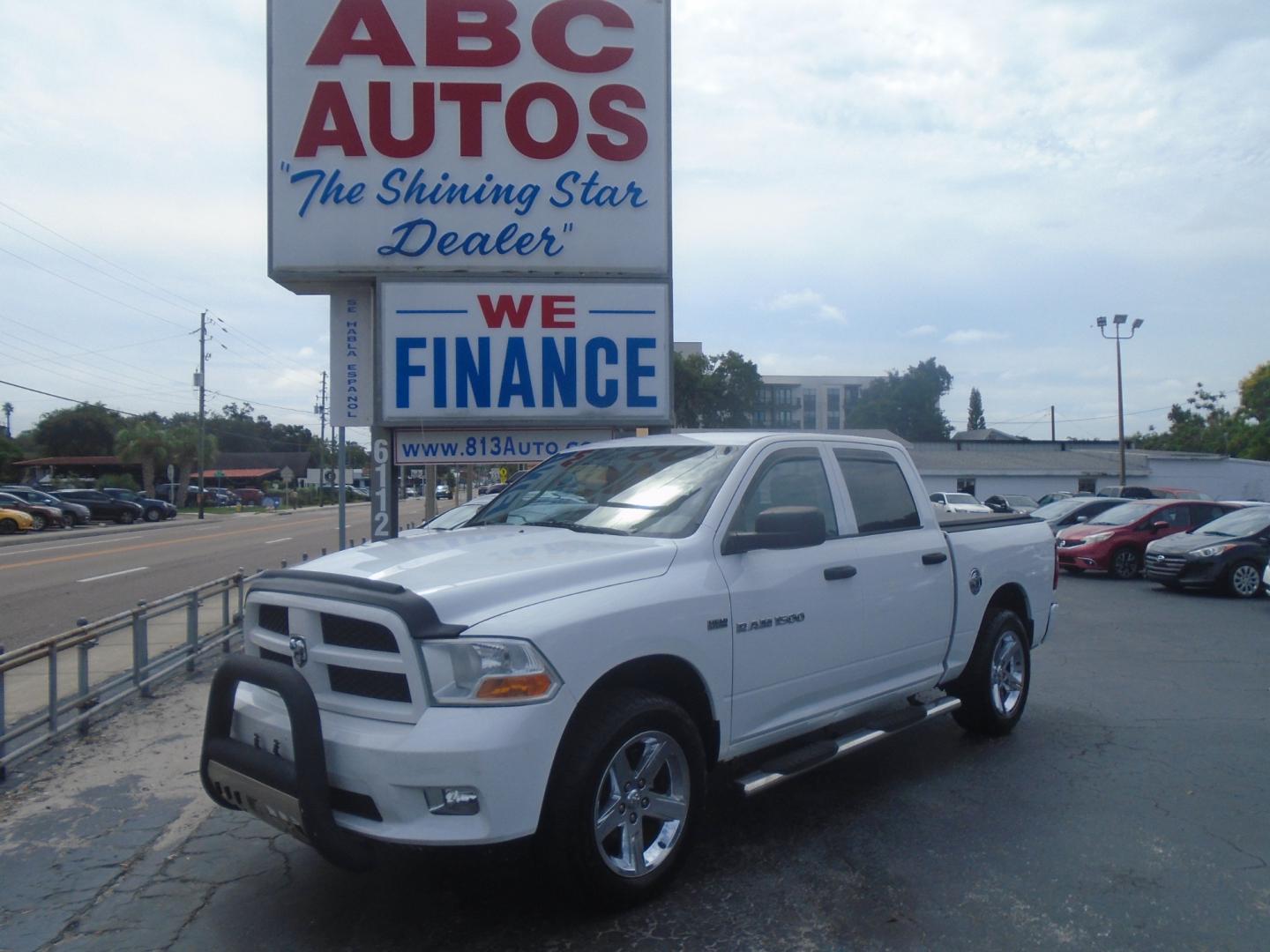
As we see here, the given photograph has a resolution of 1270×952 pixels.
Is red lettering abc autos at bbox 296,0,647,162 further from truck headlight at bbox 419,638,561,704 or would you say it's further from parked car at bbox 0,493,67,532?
parked car at bbox 0,493,67,532

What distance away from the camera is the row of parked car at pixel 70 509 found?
38.8 m

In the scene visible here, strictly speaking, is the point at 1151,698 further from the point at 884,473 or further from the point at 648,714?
the point at 648,714

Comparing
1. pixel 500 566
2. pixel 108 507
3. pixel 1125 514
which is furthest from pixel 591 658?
pixel 108 507

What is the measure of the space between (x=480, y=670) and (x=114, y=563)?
22.6 meters

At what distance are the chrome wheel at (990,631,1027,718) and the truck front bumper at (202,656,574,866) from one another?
153 inches

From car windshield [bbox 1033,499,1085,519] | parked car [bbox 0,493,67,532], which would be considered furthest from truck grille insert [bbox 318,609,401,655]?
parked car [bbox 0,493,67,532]


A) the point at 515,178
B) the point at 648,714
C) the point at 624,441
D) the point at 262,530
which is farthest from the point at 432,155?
the point at 262,530

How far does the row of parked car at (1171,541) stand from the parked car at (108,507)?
138 ft

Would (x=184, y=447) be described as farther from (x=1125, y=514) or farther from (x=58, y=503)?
(x=1125, y=514)

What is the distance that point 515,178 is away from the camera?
10.6m

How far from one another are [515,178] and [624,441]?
225 inches

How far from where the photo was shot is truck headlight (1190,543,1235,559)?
15.4 meters

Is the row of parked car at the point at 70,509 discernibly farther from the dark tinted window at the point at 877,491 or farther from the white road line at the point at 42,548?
the dark tinted window at the point at 877,491

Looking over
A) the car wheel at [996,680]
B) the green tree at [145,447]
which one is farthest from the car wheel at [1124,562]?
the green tree at [145,447]
